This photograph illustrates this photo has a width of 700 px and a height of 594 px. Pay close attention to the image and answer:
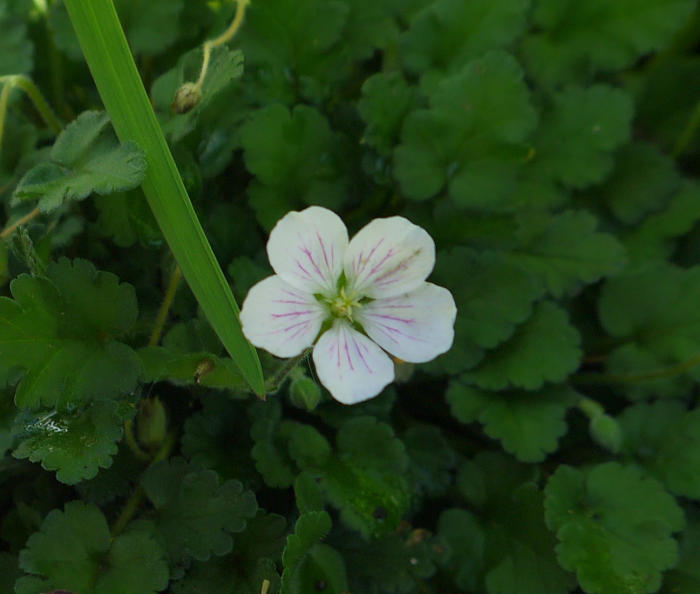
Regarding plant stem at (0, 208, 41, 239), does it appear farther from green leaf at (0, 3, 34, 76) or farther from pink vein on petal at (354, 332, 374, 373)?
pink vein on petal at (354, 332, 374, 373)

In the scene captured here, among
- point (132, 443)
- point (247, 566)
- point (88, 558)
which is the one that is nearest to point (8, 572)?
point (88, 558)

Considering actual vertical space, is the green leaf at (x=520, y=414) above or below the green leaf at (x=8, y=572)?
below

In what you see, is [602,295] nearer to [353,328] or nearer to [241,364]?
[353,328]

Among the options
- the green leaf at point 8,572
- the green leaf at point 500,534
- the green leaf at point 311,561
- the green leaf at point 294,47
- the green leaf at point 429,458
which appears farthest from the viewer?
the green leaf at point 294,47

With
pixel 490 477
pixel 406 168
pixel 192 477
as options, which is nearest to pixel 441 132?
pixel 406 168

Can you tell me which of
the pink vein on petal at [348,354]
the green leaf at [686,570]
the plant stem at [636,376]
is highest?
the pink vein on petal at [348,354]

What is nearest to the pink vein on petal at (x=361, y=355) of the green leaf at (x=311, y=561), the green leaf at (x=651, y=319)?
the green leaf at (x=311, y=561)

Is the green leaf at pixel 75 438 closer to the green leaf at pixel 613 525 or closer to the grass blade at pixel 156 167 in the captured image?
the grass blade at pixel 156 167
